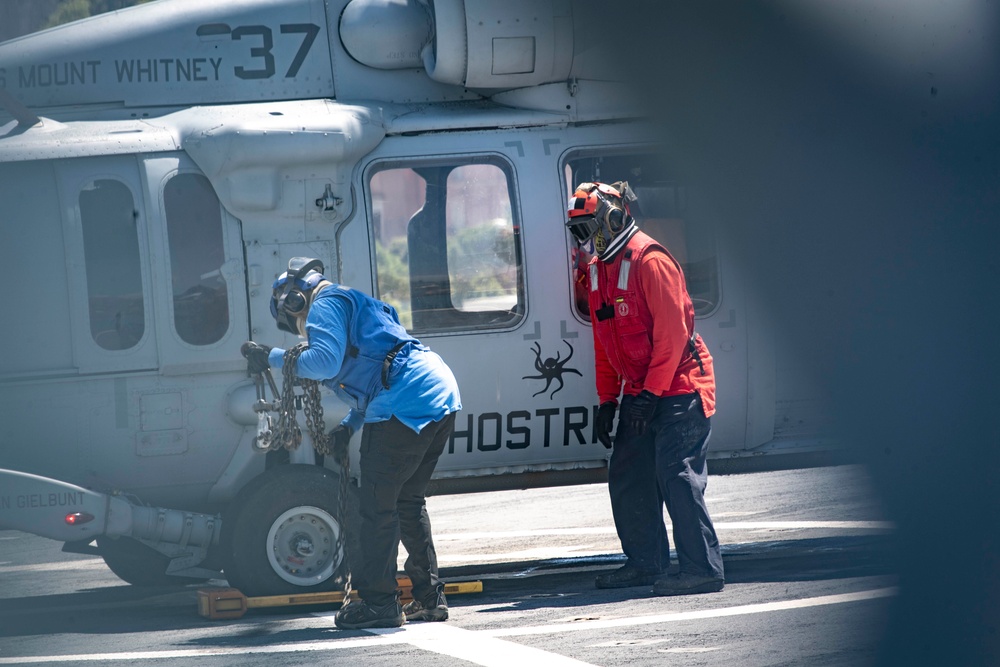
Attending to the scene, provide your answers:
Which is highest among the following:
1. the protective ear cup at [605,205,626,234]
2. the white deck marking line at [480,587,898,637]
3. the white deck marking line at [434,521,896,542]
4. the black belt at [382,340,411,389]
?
the protective ear cup at [605,205,626,234]

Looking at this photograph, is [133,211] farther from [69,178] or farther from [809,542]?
[809,542]

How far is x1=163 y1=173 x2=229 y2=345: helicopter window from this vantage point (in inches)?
268

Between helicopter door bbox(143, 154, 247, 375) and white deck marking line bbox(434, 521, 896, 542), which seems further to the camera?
white deck marking line bbox(434, 521, 896, 542)

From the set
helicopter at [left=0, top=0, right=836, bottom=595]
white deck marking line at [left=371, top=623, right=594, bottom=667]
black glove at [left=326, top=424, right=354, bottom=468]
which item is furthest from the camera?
helicopter at [left=0, top=0, right=836, bottom=595]

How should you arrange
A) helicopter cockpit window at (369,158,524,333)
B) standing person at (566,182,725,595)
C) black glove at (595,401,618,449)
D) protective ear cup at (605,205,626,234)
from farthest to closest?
helicopter cockpit window at (369,158,524,333) → black glove at (595,401,618,449) → protective ear cup at (605,205,626,234) → standing person at (566,182,725,595)

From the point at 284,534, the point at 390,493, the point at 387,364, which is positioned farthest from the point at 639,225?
the point at 284,534

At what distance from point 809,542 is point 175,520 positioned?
439cm

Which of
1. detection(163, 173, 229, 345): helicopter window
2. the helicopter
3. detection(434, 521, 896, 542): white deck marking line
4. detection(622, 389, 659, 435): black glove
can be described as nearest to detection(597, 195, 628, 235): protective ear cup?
the helicopter

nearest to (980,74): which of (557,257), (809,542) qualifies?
(557,257)

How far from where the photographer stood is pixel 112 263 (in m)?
6.71

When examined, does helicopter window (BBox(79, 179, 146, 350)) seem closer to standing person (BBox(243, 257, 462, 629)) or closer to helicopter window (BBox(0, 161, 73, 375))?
helicopter window (BBox(0, 161, 73, 375))

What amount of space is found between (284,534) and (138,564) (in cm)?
175

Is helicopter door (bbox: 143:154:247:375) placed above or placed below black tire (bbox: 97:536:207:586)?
above

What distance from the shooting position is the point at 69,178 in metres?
6.68
